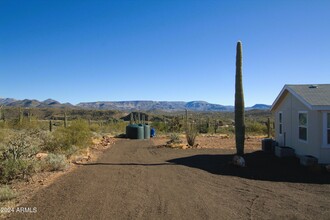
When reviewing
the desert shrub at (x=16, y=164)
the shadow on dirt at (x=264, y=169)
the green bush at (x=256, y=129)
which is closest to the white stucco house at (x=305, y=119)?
the shadow on dirt at (x=264, y=169)

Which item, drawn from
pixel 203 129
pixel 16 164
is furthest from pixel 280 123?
pixel 203 129

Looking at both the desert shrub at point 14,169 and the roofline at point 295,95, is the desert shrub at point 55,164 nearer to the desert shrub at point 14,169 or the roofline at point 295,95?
the desert shrub at point 14,169

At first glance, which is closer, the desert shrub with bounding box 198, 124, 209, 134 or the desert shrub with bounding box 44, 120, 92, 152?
the desert shrub with bounding box 44, 120, 92, 152

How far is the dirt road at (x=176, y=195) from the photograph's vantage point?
723cm

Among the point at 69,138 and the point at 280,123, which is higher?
the point at 280,123

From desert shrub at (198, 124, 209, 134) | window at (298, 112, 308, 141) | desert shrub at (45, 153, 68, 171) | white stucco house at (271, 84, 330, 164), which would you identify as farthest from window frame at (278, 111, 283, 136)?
desert shrub at (198, 124, 209, 134)

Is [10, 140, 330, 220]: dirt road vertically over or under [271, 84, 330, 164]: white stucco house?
under

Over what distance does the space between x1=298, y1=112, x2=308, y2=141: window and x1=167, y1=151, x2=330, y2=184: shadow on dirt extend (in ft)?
3.55

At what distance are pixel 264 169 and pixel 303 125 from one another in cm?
341

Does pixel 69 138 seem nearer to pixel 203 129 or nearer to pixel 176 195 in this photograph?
pixel 176 195

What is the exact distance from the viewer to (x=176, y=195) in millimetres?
8773

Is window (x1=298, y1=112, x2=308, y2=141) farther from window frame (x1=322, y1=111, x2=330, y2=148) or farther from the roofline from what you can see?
window frame (x1=322, y1=111, x2=330, y2=148)

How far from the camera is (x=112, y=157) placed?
16.5 m

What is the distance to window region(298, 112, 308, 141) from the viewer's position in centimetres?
1472
